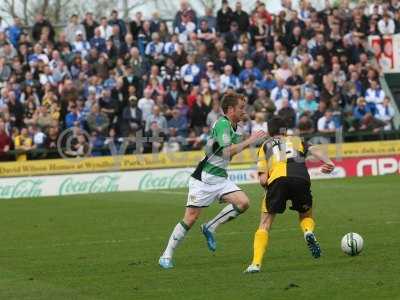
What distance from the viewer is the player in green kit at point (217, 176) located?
462 inches

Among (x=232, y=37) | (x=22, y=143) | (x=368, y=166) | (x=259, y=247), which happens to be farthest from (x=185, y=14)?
(x=259, y=247)

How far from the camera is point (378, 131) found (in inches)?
1150

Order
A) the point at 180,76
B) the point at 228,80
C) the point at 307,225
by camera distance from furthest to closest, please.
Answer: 1. the point at 180,76
2. the point at 228,80
3. the point at 307,225

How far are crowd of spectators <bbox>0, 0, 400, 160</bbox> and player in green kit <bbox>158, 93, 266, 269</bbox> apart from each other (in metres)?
13.7

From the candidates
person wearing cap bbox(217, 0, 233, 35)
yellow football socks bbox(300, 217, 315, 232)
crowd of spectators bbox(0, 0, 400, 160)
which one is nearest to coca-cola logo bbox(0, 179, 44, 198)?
crowd of spectators bbox(0, 0, 400, 160)

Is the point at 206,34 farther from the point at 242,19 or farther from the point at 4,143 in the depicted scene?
the point at 4,143

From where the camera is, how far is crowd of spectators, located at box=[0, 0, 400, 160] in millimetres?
26750

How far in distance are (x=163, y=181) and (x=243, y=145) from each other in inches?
630

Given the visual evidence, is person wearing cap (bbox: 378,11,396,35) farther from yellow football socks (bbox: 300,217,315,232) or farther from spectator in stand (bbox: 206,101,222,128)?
yellow football socks (bbox: 300,217,315,232)

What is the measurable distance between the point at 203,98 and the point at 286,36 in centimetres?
436

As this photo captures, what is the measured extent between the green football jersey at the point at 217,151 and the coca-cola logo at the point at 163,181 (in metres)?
14.9

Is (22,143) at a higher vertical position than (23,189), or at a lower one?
higher

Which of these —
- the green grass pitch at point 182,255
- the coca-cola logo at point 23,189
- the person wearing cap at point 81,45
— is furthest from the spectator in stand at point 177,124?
the green grass pitch at point 182,255

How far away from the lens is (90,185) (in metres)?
26.9
